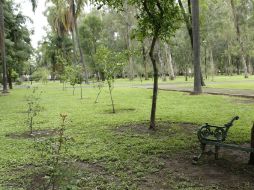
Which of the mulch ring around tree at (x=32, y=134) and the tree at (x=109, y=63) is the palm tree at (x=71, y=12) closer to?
the tree at (x=109, y=63)

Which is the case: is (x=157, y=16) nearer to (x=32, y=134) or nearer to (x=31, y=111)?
(x=32, y=134)

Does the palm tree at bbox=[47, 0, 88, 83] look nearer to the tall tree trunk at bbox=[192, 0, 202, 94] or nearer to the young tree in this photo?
the tall tree trunk at bbox=[192, 0, 202, 94]

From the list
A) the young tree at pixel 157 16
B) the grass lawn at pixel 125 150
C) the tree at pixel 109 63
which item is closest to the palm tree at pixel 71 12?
the tree at pixel 109 63

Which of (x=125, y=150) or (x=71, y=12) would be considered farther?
(x=71, y=12)

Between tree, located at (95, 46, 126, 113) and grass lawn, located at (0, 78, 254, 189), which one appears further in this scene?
tree, located at (95, 46, 126, 113)

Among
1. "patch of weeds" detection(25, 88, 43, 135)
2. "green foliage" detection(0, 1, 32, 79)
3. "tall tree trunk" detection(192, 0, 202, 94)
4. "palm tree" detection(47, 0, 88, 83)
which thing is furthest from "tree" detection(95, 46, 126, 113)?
"palm tree" detection(47, 0, 88, 83)

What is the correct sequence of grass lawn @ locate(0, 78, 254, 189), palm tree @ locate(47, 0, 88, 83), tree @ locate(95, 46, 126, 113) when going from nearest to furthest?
grass lawn @ locate(0, 78, 254, 189) → tree @ locate(95, 46, 126, 113) → palm tree @ locate(47, 0, 88, 83)

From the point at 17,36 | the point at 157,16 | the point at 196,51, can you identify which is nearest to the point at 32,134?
the point at 157,16

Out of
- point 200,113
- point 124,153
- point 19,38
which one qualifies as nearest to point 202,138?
point 124,153

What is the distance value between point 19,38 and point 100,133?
100ft

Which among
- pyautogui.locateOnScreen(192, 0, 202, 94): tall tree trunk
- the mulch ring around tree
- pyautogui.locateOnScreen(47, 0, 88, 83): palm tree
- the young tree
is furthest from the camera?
pyautogui.locateOnScreen(47, 0, 88, 83): palm tree

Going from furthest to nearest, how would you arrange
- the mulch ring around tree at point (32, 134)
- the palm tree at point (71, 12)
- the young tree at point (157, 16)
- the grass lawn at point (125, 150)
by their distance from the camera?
the palm tree at point (71, 12), the mulch ring around tree at point (32, 134), the young tree at point (157, 16), the grass lawn at point (125, 150)

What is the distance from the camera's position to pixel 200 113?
12172 millimetres

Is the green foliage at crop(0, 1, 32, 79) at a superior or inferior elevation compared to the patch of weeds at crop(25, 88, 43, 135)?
superior
